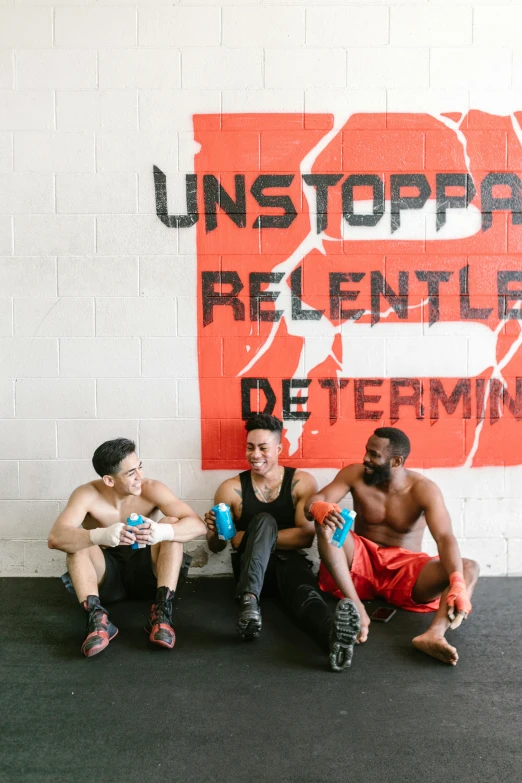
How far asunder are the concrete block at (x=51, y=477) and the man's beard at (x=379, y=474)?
1718 mm

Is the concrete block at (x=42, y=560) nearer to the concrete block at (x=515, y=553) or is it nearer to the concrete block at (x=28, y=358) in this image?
the concrete block at (x=28, y=358)

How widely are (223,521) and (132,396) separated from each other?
39.5 inches

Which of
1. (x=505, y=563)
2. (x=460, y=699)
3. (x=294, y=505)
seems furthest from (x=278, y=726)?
(x=505, y=563)

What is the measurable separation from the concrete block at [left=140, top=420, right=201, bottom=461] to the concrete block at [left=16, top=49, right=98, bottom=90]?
6.90ft

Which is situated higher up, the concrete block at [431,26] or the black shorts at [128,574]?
the concrete block at [431,26]

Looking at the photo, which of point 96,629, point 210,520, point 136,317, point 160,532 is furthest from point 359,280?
point 96,629

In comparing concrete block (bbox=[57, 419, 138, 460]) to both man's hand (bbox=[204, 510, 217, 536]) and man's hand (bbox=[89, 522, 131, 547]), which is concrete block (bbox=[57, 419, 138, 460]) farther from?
man's hand (bbox=[89, 522, 131, 547])

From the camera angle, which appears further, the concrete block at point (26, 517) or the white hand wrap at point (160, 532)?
the concrete block at point (26, 517)

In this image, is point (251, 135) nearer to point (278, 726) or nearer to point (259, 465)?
point (259, 465)

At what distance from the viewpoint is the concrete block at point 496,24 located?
4.03 m

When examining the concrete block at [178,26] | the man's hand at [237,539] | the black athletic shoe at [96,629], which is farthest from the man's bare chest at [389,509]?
the concrete block at [178,26]

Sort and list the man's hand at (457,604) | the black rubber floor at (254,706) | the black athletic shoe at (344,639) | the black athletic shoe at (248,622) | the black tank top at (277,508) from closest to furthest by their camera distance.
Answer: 1. the black rubber floor at (254,706)
2. the black athletic shoe at (344,639)
3. the man's hand at (457,604)
4. the black athletic shoe at (248,622)
5. the black tank top at (277,508)

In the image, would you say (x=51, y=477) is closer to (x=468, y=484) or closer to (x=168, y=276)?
(x=168, y=276)

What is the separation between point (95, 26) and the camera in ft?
13.2
